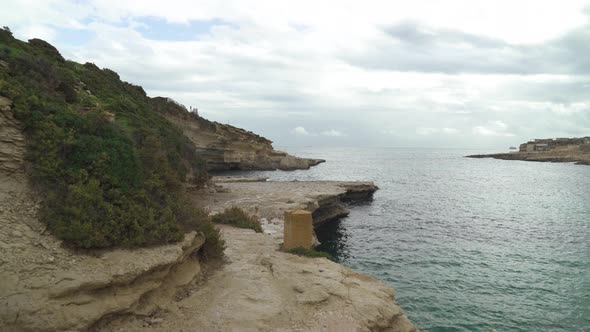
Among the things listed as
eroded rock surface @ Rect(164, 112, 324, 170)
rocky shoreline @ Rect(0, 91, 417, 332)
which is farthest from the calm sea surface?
eroded rock surface @ Rect(164, 112, 324, 170)

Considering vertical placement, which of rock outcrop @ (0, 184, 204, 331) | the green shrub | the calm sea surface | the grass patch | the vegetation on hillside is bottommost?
the calm sea surface

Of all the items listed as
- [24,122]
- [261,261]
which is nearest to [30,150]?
[24,122]

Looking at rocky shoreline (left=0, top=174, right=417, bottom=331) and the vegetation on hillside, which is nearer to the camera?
rocky shoreline (left=0, top=174, right=417, bottom=331)

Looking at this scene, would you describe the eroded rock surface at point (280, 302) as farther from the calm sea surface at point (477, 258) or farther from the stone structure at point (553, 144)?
the stone structure at point (553, 144)

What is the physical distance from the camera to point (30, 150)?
8859mm

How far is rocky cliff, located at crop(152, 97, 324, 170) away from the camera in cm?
6197

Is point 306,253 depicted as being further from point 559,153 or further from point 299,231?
point 559,153

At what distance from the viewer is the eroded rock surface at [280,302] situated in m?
8.10

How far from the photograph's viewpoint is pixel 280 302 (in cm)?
916

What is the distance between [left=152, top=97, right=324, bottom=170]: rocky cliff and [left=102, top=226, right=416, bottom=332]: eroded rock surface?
160 feet

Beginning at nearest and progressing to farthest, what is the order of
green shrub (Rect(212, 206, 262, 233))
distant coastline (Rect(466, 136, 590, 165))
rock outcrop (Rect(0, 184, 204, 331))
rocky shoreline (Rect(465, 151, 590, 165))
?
rock outcrop (Rect(0, 184, 204, 331)), green shrub (Rect(212, 206, 262, 233)), rocky shoreline (Rect(465, 151, 590, 165)), distant coastline (Rect(466, 136, 590, 165))

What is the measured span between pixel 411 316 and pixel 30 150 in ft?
41.2

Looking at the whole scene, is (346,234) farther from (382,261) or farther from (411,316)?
(411,316)

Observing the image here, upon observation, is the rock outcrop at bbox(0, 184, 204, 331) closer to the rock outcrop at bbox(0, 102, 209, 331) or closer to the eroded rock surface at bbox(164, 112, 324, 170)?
the rock outcrop at bbox(0, 102, 209, 331)
